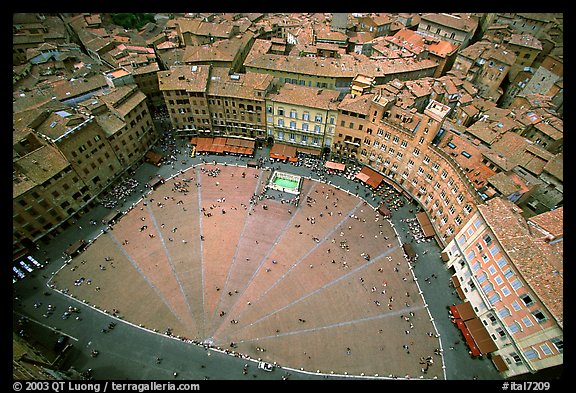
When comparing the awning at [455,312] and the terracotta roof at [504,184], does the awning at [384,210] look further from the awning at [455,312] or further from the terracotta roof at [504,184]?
the awning at [455,312]

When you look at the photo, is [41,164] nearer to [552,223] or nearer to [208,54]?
[208,54]

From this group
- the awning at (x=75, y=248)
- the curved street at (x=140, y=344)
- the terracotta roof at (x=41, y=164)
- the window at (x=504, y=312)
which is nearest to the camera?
the window at (x=504, y=312)

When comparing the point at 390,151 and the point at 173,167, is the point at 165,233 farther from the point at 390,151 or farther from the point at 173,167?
the point at 390,151

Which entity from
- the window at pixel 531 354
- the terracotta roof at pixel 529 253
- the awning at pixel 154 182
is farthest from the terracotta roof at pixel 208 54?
the window at pixel 531 354

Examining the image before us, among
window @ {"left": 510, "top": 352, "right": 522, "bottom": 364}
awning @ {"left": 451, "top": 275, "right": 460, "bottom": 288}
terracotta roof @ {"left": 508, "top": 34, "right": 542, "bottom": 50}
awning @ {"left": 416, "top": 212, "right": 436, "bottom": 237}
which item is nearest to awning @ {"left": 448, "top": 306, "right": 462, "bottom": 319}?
awning @ {"left": 451, "top": 275, "right": 460, "bottom": 288}

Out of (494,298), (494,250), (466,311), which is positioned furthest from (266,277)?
(494,250)
